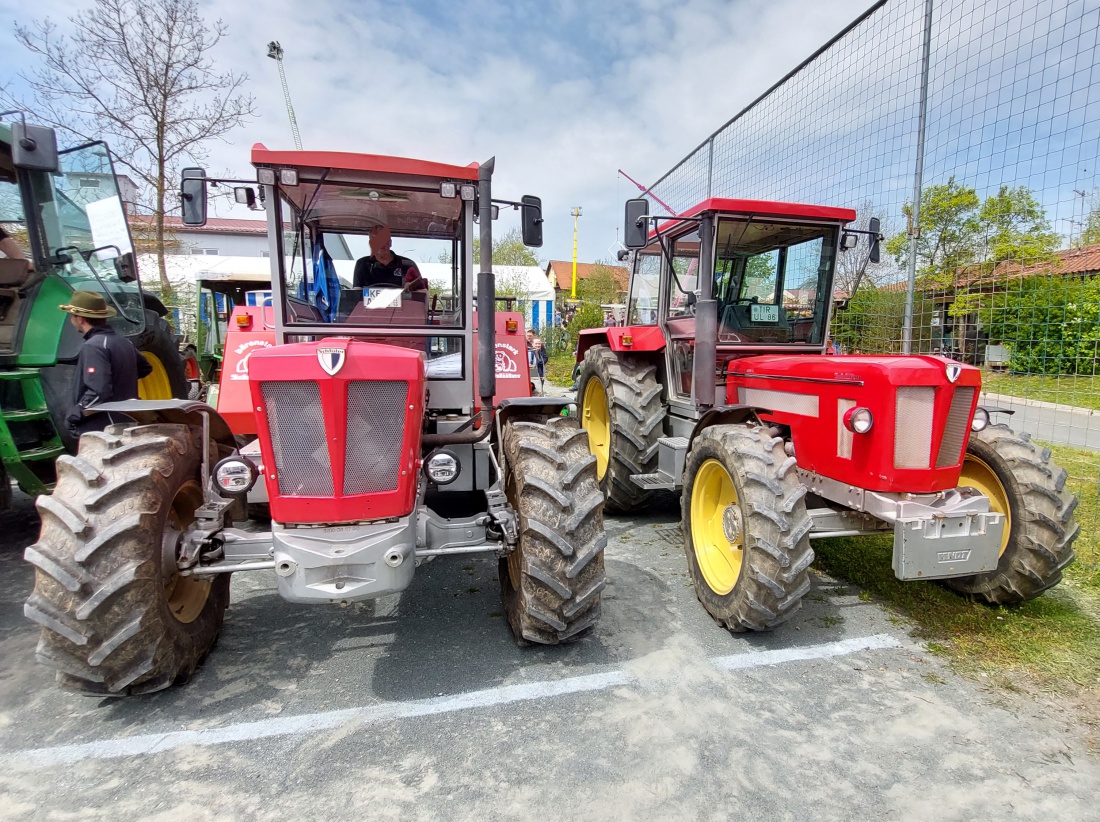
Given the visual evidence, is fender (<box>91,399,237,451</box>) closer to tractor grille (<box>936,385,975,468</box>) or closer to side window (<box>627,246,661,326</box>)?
side window (<box>627,246,661,326</box>)

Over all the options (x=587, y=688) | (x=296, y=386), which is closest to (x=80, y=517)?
(x=296, y=386)

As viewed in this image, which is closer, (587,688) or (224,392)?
(587,688)

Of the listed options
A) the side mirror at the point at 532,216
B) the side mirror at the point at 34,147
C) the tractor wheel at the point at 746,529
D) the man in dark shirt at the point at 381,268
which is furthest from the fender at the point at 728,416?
the side mirror at the point at 34,147

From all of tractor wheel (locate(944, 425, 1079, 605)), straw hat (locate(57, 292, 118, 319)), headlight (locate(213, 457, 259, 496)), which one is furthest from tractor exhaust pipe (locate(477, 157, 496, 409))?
tractor wheel (locate(944, 425, 1079, 605))

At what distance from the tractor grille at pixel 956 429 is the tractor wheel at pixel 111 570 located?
383 cm

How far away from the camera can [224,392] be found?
4.26m

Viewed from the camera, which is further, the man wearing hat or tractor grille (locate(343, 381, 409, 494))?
the man wearing hat

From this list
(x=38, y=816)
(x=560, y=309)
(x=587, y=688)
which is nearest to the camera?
(x=38, y=816)

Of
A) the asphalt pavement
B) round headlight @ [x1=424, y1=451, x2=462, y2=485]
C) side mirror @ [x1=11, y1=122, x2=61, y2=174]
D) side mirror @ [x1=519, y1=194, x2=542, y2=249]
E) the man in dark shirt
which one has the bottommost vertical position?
the asphalt pavement

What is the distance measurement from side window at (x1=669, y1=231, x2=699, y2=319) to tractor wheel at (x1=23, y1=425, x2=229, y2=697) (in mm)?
3708

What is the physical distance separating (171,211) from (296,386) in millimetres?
9493

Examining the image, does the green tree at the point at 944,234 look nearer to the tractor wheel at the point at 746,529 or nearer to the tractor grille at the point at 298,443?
the tractor wheel at the point at 746,529

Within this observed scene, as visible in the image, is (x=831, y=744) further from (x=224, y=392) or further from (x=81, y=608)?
(x=224, y=392)

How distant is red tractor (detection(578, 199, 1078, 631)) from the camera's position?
3.10m
